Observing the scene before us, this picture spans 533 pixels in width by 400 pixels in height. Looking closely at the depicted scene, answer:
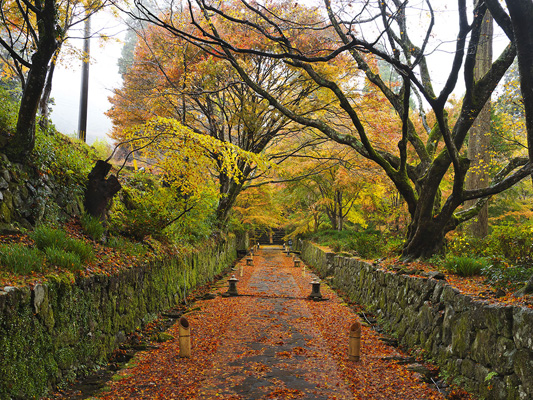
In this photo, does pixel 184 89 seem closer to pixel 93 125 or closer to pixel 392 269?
pixel 392 269

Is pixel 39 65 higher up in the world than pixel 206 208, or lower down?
higher up

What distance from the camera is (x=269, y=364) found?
512 cm

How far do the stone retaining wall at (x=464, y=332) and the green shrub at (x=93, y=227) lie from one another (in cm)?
543

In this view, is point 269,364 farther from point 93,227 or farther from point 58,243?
point 93,227

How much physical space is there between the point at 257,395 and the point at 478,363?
247cm

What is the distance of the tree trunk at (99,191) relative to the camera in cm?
661

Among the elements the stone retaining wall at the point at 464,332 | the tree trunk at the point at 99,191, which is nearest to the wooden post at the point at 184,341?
the tree trunk at the point at 99,191

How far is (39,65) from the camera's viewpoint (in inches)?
212

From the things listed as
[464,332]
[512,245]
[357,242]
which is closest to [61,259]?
[464,332]

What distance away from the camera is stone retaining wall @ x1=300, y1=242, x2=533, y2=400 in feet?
10.8

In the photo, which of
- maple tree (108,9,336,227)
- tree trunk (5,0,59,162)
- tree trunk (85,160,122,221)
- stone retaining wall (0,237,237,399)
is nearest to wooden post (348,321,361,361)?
stone retaining wall (0,237,237,399)

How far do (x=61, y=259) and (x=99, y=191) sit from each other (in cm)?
260

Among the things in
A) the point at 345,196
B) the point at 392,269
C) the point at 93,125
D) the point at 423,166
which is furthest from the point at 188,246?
the point at 93,125

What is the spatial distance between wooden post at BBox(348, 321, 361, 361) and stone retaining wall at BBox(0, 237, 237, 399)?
11.6 ft
